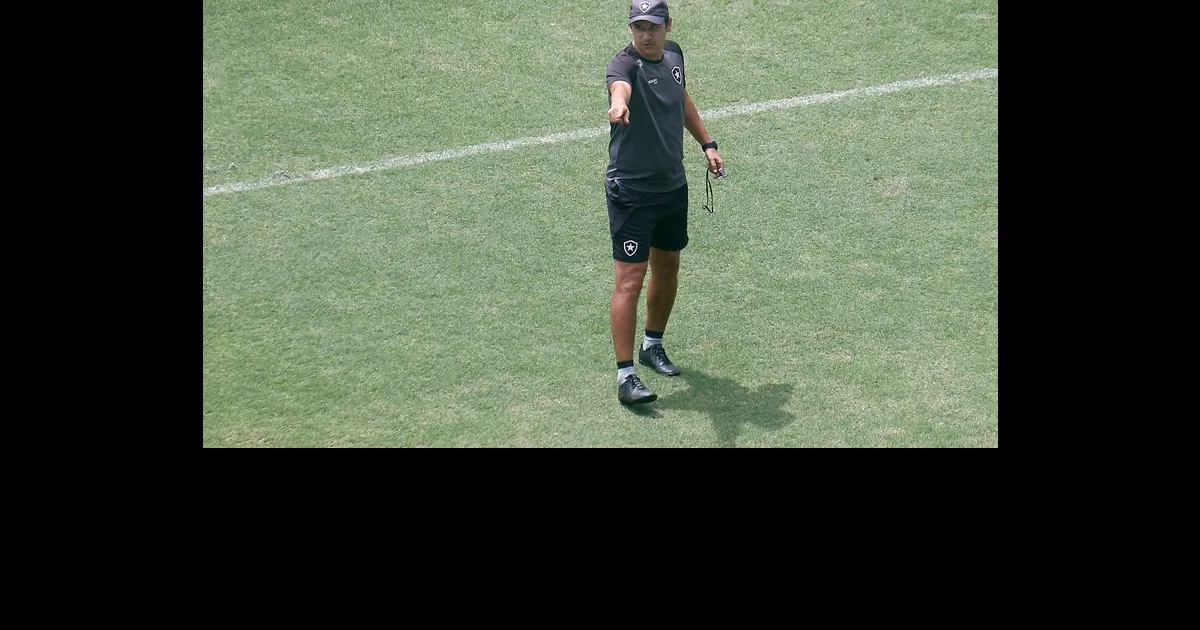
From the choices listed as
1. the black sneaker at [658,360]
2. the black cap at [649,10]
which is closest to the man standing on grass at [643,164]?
the black cap at [649,10]

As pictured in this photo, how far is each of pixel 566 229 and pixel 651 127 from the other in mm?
1793

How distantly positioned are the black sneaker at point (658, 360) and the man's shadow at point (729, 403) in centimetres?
7

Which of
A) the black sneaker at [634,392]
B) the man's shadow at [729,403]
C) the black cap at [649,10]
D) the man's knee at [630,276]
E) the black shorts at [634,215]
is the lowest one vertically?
the man's shadow at [729,403]

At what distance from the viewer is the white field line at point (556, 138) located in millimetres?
8836

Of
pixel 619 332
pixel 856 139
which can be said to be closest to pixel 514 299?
pixel 619 332

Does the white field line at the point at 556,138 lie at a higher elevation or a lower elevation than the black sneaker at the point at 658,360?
higher

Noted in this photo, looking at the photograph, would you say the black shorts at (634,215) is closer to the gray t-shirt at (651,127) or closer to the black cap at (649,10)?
the gray t-shirt at (651,127)

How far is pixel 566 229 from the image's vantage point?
834 centimetres

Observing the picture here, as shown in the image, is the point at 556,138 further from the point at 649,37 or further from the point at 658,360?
the point at 649,37

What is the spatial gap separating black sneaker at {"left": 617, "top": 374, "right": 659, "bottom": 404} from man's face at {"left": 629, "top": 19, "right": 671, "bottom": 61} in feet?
5.44

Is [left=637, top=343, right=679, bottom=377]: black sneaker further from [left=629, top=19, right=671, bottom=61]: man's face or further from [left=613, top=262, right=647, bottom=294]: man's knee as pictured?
[left=629, top=19, right=671, bottom=61]: man's face

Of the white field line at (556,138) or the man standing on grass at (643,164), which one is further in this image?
the white field line at (556,138)

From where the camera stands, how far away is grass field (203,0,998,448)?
22.6ft

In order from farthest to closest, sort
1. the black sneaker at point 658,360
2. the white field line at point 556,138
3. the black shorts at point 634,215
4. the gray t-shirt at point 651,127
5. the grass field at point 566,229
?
the white field line at point 556,138
the black sneaker at point 658,360
the grass field at point 566,229
the black shorts at point 634,215
the gray t-shirt at point 651,127
